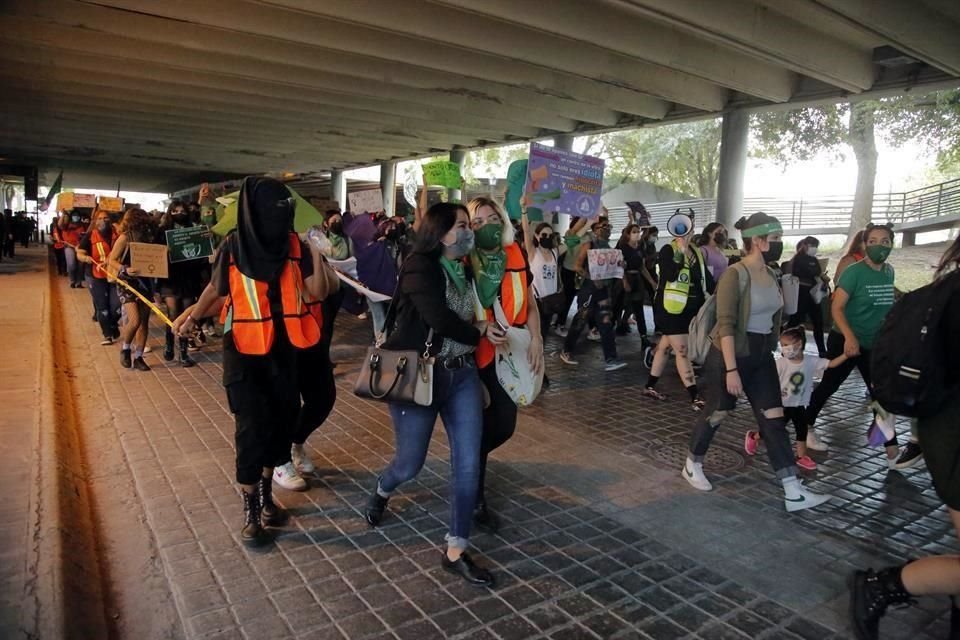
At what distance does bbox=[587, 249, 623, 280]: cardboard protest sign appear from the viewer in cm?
855

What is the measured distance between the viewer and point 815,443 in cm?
564

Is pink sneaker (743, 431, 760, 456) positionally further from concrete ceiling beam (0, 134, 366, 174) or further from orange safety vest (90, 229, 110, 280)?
concrete ceiling beam (0, 134, 366, 174)

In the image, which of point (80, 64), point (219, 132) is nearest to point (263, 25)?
point (80, 64)

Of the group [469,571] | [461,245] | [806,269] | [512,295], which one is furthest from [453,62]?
[469,571]

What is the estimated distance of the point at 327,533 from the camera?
382 cm

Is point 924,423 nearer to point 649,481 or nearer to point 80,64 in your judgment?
point 649,481

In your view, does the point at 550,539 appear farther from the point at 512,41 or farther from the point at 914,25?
the point at 914,25

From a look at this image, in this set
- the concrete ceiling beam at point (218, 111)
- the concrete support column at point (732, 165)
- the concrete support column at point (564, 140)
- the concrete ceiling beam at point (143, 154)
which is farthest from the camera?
the concrete ceiling beam at point (143, 154)

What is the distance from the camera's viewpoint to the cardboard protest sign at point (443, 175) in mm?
6902

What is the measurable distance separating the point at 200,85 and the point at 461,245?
12.7 metres

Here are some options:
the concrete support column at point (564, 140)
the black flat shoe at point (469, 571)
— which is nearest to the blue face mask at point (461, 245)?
the black flat shoe at point (469, 571)

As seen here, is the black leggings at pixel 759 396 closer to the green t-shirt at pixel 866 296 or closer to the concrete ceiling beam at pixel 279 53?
the green t-shirt at pixel 866 296

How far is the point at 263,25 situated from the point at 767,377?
9.16 meters

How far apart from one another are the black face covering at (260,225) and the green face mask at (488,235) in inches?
39.9
